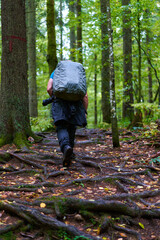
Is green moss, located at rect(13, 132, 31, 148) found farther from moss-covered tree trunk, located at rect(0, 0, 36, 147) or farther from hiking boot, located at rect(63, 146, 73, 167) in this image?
hiking boot, located at rect(63, 146, 73, 167)

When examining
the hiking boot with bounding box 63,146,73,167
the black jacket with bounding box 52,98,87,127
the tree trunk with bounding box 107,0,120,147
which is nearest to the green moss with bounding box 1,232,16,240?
the hiking boot with bounding box 63,146,73,167

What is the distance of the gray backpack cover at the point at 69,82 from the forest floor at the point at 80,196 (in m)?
1.51

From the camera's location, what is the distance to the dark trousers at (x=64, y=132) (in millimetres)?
4460

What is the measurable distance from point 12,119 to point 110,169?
2.81 meters

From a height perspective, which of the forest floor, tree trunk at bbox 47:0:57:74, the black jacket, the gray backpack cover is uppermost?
tree trunk at bbox 47:0:57:74

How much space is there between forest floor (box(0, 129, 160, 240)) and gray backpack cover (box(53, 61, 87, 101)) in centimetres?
151

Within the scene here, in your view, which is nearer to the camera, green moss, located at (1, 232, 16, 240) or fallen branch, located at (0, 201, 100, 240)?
green moss, located at (1, 232, 16, 240)

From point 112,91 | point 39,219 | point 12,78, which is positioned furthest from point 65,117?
point 39,219

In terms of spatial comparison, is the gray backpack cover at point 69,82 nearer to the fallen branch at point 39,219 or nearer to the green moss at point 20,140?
the green moss at point 20,140

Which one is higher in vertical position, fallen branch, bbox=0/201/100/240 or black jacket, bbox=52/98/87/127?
black jacket, bbox=52/98/87/127

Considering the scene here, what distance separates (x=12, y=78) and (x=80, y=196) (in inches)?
148

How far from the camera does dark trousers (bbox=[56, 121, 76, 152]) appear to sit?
4.46m

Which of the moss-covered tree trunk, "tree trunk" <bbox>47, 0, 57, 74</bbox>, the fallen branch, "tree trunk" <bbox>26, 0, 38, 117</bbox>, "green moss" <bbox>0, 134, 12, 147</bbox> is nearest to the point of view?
the fallen branch

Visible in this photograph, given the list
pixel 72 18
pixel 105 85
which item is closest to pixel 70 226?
pixel 105 85
